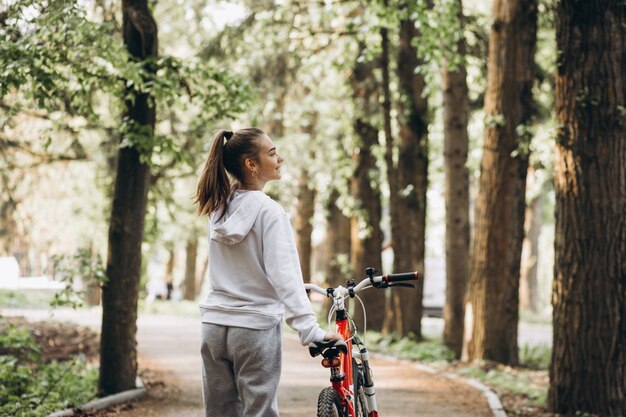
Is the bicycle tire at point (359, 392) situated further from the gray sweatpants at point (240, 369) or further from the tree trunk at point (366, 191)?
the tree trunk at point (366, 191)

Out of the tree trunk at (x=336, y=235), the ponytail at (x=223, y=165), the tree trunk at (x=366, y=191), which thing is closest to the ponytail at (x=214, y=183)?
the ponytail at (x=223, y=165)

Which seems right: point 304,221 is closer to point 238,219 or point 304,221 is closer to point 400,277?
point 400,277

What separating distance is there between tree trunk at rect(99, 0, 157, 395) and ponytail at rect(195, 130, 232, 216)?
5.51m

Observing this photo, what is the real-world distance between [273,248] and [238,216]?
225mm

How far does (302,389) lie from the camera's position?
1146 centimetres

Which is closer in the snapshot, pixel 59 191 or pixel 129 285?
pixel 129 285

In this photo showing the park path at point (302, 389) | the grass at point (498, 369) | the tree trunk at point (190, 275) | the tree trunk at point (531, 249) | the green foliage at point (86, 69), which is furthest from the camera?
the tree trunk at point (190, 275)

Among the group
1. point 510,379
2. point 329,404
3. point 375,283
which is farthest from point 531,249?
point 329,404

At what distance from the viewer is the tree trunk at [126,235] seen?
9.90 meters

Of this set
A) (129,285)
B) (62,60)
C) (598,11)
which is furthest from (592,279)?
(62,60)

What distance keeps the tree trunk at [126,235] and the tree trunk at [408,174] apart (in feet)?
29.7

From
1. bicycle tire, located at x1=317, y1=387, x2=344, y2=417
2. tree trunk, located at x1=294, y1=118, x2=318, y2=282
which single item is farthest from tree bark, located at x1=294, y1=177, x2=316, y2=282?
bicycle tire, located at x1=317, y1=387, x2=344, y2=417

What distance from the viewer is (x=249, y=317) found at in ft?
14.1

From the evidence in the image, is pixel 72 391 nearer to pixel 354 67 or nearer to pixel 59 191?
pixel 354 67
